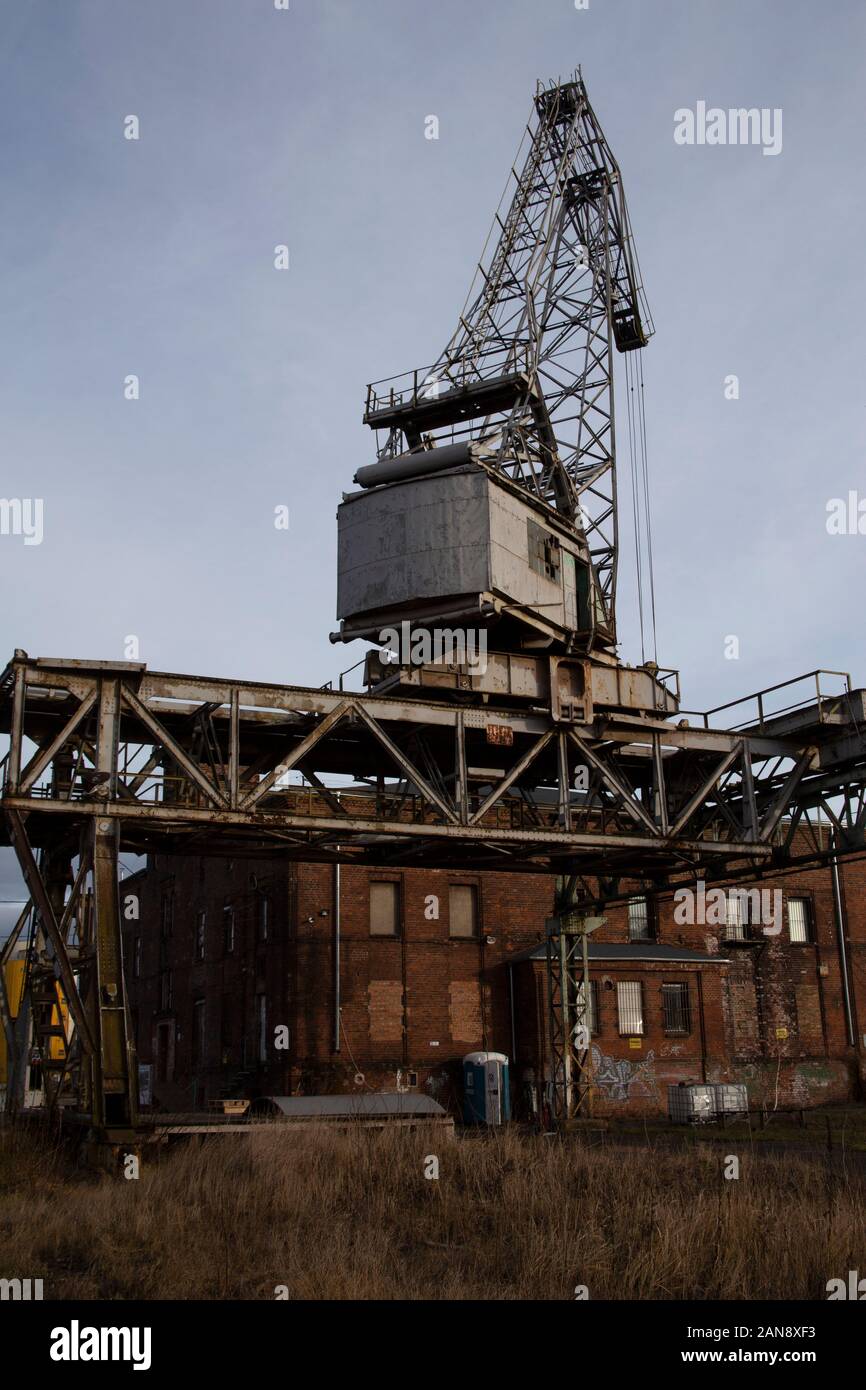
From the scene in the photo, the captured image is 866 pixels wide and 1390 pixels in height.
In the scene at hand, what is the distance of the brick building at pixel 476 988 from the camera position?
108 feet

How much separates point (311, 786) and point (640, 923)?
20.3 metres

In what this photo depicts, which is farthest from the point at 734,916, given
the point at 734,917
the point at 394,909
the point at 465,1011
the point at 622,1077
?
the point at 394,909

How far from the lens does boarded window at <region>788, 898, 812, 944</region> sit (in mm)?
38969

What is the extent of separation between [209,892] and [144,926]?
7748mm

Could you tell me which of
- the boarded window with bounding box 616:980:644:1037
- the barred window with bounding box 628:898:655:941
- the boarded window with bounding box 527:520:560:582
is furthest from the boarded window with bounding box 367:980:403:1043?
the boarded window with bounding box 527:520:560:582

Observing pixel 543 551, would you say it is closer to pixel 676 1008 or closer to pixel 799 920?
pixel 676 1008

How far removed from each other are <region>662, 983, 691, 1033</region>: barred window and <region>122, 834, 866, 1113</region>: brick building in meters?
0.05

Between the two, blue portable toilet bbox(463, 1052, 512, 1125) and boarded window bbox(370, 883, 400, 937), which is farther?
boarded window bbox(370, 883, 400, 937)

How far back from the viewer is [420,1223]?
1259cm

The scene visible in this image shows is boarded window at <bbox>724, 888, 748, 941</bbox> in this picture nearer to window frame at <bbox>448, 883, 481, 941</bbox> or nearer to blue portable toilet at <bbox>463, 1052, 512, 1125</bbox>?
window frame at <bbox>448, 883, 481, 941</bbox>

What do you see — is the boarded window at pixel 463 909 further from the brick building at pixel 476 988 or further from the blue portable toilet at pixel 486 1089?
the blue portable toilet at pixel 486 1089

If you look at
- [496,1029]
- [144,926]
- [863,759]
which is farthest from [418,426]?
[144,926]

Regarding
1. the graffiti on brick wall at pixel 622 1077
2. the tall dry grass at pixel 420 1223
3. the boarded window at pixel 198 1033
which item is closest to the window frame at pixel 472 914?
the graffiti on brick wall at pixel 622 1077
